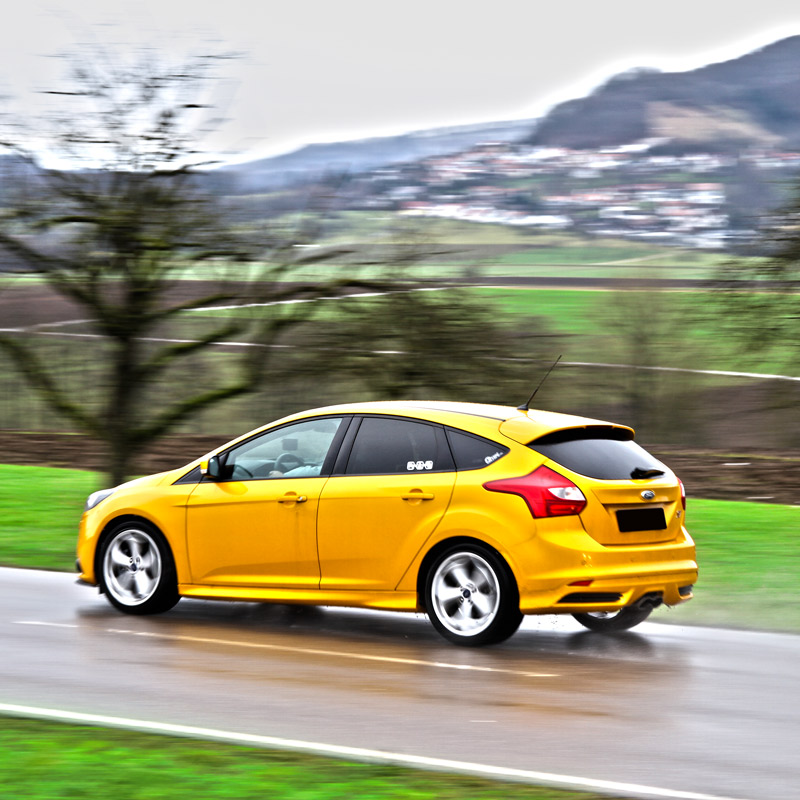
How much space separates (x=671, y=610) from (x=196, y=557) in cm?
381

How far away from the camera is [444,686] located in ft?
24.7

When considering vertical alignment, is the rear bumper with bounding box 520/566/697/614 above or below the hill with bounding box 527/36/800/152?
below

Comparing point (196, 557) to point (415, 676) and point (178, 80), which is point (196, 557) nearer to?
point (415, 676)

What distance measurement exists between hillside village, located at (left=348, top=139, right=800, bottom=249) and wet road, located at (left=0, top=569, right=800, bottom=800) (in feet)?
167

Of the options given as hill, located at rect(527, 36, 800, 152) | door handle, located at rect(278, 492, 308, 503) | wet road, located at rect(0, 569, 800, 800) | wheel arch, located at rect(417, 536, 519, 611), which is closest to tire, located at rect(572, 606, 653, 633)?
wet road, located at rect(0, 569, 800, 800)

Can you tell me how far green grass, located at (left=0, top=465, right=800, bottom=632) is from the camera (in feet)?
36.4

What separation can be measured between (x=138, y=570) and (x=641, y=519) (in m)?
3.61

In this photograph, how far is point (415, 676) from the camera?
7.82 meters

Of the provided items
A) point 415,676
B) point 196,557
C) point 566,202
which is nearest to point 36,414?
point 196,557

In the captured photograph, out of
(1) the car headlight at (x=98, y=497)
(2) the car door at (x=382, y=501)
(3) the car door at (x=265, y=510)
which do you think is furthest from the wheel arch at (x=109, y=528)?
(2) the car door at (x=382, y=501)

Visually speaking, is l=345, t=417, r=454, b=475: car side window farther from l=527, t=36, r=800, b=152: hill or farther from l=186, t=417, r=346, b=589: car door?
l=527, t=36, r=800, b=152: hill

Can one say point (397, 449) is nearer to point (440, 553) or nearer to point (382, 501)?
point (382, 501)

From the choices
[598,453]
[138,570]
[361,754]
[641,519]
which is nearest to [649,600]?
[641,519]

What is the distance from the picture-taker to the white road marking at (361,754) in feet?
17.5
